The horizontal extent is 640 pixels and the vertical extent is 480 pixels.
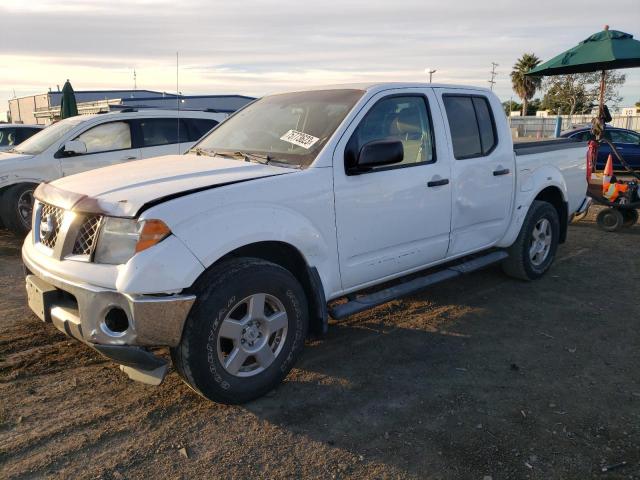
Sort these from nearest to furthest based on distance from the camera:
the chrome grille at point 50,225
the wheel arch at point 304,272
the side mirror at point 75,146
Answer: the chrome grille at point 50,225
the wheel arch at point 304,272
the side mirror at point 75,146

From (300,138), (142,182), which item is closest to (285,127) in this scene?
(300,138)

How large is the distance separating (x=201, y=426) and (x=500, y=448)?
166cm

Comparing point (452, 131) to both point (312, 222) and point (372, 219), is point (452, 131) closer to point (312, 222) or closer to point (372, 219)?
point (372, 219)

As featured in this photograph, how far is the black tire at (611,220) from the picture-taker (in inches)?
330

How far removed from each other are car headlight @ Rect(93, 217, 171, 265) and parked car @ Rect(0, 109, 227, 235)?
5196 mm

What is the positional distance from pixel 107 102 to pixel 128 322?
63.5ft

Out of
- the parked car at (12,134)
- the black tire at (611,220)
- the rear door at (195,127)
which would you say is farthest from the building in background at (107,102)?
the black tire at (611,220)

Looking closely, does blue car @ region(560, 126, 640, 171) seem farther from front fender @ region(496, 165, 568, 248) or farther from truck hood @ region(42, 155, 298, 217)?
truck hood @ region(42, 155, 298, 217)

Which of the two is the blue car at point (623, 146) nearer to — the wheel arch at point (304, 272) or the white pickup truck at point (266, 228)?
the white pickup truck at point (266, 228)

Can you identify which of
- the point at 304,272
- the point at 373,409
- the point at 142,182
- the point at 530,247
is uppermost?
the point at 142,182

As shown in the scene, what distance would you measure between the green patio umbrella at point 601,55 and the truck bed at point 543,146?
3552mm

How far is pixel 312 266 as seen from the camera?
11.4 ft

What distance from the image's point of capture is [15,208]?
297 inches

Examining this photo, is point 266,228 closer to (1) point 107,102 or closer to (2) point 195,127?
(2) point 195,127
